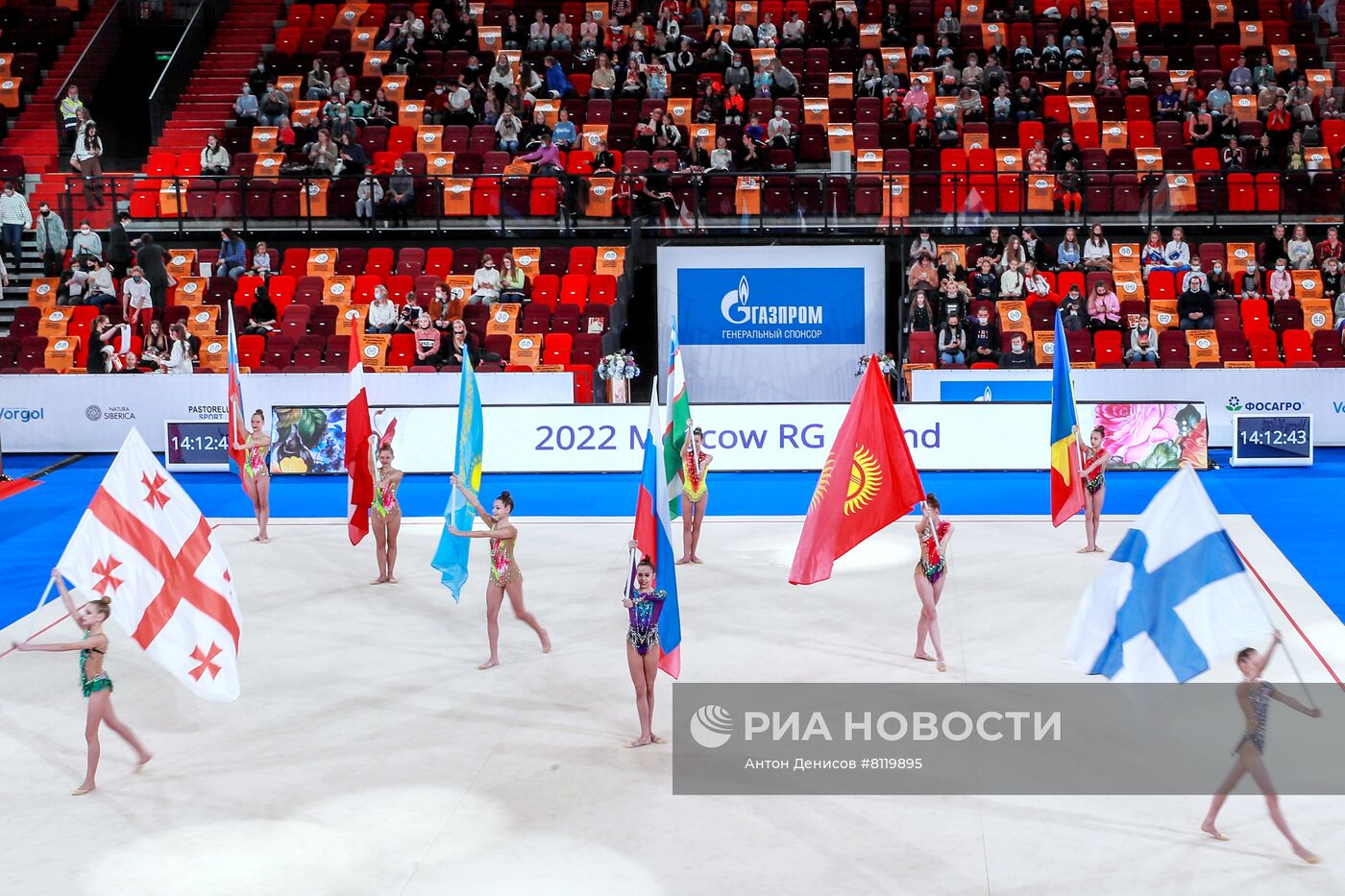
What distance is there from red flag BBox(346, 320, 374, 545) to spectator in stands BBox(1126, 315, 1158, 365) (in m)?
13.3

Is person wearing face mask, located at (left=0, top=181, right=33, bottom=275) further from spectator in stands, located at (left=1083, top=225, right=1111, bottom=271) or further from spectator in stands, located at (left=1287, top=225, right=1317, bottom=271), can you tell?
spectator in stands, located at (left=1287, top=225, right=1317, bottom=271)

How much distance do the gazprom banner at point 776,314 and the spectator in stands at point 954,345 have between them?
2170mm

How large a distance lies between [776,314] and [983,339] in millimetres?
4008

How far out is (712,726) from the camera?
12320mm

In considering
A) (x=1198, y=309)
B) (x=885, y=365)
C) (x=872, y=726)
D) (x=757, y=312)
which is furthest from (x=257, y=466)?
(x=1198, y=309)

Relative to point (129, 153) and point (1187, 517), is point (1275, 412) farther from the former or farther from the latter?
point (129, 153)

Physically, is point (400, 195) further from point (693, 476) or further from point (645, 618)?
point (645, 618)

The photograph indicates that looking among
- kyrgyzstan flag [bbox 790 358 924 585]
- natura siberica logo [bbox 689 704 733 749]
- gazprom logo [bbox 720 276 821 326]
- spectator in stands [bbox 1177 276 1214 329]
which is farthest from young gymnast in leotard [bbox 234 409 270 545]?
spectator in stands [bbox 1177 276 1214 329]

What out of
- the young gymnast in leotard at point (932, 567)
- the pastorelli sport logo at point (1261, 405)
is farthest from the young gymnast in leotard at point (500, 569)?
the pastorelli sport logo at point (1261, 405)

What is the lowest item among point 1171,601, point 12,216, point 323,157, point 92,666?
point 92,666

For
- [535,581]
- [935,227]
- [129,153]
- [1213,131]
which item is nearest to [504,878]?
[535,581]

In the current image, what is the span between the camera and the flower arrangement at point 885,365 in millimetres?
23266

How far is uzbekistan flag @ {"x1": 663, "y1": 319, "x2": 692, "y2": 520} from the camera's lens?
16.1m

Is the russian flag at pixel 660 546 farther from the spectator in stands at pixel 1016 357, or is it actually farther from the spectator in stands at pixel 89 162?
the spectator in stands at pixel 89 162
